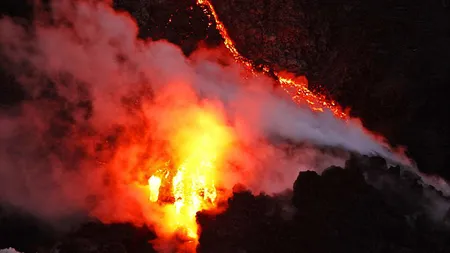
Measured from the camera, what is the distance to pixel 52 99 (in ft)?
52.6

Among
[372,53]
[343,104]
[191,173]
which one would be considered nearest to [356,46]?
[372,53]

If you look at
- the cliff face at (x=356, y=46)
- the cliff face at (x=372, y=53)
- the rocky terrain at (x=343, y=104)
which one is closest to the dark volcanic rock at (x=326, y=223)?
the rocky terrain at (x=343, y=104)

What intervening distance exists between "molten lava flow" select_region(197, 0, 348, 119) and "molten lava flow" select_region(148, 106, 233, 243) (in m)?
4.03

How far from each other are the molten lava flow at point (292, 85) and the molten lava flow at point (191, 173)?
403 cm

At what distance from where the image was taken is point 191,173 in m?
15.1

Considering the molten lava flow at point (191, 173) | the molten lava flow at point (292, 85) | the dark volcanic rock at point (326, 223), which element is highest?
the molten lava flow at point (292, 85)

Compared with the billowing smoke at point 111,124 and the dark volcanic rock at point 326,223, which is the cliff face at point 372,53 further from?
the dark volcanic rock at point 326,223

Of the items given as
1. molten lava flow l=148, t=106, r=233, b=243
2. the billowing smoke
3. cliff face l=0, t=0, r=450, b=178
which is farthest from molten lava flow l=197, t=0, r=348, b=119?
molten lava flow l=148, t=106, r=233, b=243

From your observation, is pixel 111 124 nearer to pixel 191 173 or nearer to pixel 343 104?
pixel 191 173

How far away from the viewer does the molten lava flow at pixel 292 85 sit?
60.7 ft

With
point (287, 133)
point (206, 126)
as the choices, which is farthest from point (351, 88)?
point (206, 126)

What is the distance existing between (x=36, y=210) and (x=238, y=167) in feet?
17.6

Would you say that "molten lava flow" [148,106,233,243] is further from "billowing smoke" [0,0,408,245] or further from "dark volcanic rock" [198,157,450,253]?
"dark volcanic rock" [198,157,450,253]

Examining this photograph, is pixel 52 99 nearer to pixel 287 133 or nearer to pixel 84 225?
pixel 84 225
